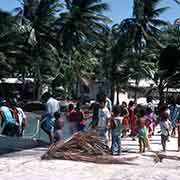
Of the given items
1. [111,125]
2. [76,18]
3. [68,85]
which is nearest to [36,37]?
[76,18]

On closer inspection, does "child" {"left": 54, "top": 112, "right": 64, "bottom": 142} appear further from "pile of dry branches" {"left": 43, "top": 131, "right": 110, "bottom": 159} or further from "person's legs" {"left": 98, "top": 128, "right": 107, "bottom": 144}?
"pile of dry branches" {"left": 43, "top": 131, "right": 110, "bottom": 159}

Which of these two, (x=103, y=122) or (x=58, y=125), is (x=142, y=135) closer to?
(x=103, y=122)

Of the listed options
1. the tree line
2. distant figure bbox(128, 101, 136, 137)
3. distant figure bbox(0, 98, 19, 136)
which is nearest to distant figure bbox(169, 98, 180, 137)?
distant figure bbox(128, 101, 136, 137)

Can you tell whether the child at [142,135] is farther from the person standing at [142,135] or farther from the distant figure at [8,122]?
the distant figure at [8,122]

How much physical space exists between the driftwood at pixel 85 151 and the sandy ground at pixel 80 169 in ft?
0.90

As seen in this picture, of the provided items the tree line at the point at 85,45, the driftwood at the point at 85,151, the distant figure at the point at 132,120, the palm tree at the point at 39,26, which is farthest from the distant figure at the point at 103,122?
the palm tree at the point at 39,26

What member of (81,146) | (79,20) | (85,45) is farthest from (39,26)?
(81,146)

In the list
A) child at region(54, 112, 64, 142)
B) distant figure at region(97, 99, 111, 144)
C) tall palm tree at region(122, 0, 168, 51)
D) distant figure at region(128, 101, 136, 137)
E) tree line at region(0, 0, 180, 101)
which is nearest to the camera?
distant figure at region(97, 99, 111, 144)

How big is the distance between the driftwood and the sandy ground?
0.27 m

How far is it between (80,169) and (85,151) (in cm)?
143

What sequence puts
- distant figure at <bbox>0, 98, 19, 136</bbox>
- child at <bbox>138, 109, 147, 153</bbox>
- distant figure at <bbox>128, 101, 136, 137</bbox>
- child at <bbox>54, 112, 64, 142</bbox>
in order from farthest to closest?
distant figure at <bbox>128, 101, 136, 137</bbox> → distant figure at <bbox>0, 98, 19, 136</bbox> → child at <bbox>54, 112, 64, 142</bbox> → child at <bbox>138, 109, 147, 153</bbox>

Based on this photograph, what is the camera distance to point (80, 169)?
9914 millimetres

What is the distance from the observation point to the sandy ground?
9.24 meters

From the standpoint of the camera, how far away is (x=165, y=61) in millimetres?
46688
